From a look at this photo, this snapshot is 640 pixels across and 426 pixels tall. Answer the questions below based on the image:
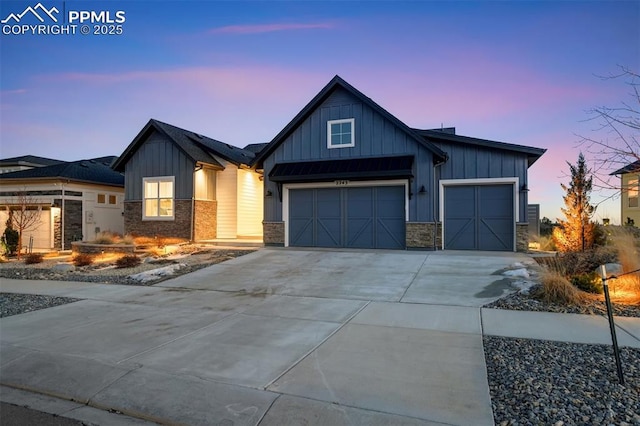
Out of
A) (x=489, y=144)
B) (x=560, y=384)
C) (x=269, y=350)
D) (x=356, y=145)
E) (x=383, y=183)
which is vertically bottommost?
(x=269, y=350)

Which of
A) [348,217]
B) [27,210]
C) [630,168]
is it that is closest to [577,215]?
[348,217]

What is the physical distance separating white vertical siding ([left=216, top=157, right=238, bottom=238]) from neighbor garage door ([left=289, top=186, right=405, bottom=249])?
16.0 feet

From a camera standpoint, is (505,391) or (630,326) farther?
(630,326)

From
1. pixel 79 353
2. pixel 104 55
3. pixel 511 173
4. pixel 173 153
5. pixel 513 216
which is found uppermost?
pixel 104 55

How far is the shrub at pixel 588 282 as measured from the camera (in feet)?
26.2

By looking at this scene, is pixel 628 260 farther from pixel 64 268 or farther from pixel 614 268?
pixel 64 268

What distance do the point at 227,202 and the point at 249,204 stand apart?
1.27 meters

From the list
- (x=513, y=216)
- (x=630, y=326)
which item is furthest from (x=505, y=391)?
(x=513, y=216)

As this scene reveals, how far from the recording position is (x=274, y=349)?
5.25 meters

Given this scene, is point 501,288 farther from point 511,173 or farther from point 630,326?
point 511,173

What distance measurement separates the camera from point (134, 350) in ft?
17.4

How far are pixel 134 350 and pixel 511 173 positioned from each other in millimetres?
13300

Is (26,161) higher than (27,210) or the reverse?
higher

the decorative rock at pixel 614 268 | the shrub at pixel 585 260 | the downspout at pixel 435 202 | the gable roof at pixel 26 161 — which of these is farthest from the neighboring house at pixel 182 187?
the gable roof at pixel 26 161
